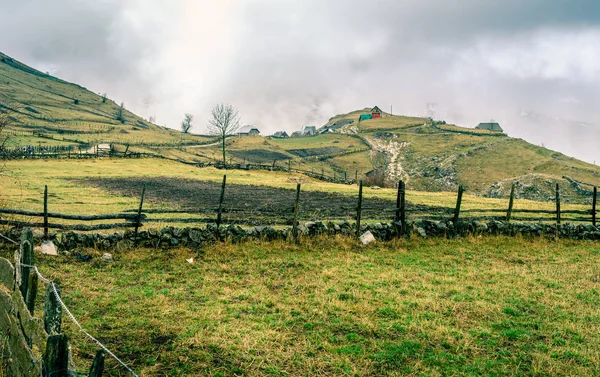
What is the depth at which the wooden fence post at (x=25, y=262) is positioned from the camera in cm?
490

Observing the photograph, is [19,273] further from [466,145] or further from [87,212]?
[466,145]

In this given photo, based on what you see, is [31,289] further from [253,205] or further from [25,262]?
[253,205]

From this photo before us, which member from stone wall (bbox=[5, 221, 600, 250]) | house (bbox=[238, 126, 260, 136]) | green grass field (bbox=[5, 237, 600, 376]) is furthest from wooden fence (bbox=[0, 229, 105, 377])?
house (bbox=[238, 126, 260, 136])

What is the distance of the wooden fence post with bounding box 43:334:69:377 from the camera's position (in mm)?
3203

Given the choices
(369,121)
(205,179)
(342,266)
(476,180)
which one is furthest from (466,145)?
(342,266)

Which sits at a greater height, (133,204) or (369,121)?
(369,121)

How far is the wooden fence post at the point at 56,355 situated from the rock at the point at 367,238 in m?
12.6

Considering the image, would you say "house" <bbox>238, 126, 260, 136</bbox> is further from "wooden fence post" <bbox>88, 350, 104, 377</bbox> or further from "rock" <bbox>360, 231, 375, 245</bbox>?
"wooden fence post" <bbox>88, 350, 104, 377</bbox>

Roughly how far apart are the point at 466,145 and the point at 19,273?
4648 inches

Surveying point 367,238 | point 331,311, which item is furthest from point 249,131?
point 331,311

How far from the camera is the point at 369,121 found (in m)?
167

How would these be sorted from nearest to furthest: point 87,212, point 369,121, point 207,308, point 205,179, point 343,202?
point 207,308, point 87,212, point 343,202, point 205,179, point 369,121

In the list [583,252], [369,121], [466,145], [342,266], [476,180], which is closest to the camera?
[342,266]

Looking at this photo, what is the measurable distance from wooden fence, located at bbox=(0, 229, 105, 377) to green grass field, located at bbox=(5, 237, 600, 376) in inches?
77.2
